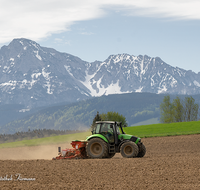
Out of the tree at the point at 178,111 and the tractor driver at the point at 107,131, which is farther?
the tree at the point at 178,111

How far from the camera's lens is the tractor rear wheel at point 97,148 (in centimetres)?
2078

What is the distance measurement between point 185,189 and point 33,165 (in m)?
9.43

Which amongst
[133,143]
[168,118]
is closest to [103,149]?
[133,143]

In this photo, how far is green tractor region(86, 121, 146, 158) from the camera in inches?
816

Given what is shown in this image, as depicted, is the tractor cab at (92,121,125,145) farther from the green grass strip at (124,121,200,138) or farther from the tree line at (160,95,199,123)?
the tree line at (160,95,199,123)

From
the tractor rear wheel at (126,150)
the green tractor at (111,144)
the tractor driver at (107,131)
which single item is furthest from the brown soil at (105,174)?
the tractor driver at (107,131)

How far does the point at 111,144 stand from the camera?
69.9 ft

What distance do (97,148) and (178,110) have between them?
275 feet

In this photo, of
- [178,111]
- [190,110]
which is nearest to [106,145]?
[178,111]
